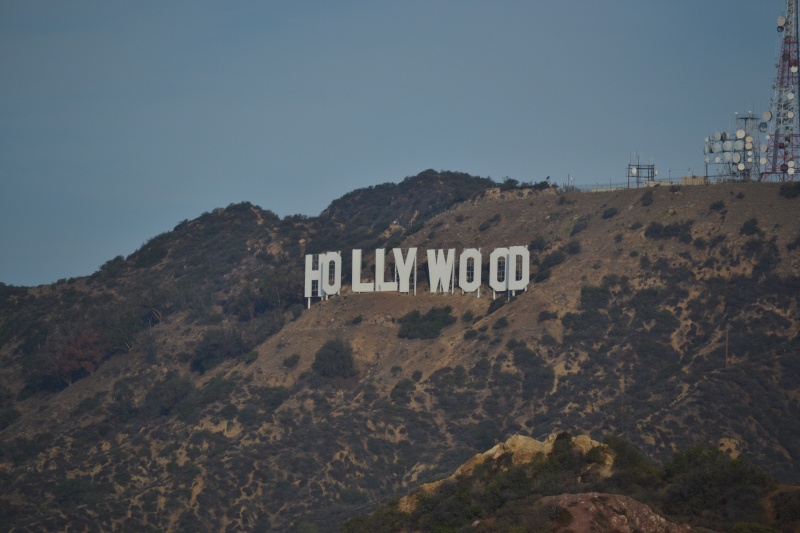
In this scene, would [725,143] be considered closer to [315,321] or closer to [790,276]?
[790,276]

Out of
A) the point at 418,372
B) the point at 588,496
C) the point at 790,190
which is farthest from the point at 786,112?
the point at 588,496

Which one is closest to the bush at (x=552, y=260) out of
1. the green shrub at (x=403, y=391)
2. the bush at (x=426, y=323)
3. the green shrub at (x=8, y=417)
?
the bush at (x=426, y=323)

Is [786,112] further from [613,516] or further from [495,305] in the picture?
[613,516]

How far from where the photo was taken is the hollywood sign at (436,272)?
110 meters

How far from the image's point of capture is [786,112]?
10725cm

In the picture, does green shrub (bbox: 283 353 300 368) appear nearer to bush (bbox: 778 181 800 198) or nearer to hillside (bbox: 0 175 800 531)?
hillside (bbox: 0 175 800 531)

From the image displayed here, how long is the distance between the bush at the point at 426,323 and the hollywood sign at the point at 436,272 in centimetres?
215

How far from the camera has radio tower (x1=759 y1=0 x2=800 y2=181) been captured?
348ft

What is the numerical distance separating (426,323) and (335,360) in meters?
7.91

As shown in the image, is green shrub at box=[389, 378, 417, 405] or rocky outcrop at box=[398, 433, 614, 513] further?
green shrub at box=[389, 378, 417, 405]

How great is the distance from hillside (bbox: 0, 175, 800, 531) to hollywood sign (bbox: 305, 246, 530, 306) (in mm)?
1221

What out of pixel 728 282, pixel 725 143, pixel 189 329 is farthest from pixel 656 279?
pixel 189 329

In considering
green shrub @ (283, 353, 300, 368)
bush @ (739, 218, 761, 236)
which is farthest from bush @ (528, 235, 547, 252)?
green shrub @ (283, 353, 300, 368)

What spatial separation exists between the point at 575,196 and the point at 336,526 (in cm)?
4855
